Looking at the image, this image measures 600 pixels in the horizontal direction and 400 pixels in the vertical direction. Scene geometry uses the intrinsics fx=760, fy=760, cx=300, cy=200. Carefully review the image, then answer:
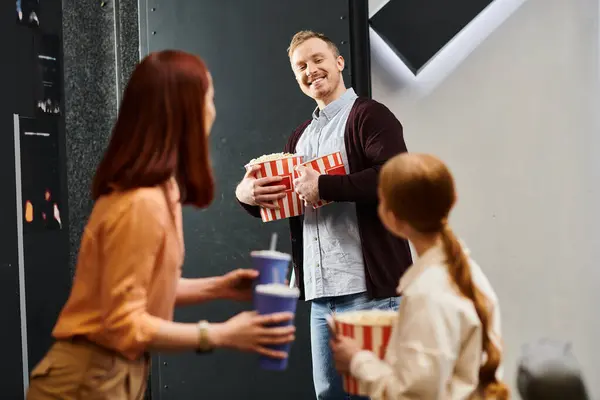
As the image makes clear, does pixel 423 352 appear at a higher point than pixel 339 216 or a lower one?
lower

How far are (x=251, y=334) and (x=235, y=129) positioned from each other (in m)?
1.53

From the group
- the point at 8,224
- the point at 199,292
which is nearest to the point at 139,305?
the point at 199,292

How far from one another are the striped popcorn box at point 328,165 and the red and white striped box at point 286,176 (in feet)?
0.13

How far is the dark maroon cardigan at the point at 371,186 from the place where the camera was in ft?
6.38

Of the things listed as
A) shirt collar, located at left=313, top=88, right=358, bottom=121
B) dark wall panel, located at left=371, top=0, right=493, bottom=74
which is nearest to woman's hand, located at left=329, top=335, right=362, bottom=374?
shirt collar, located at left=313, top=88, right=358, bottom=121

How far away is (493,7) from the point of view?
2.72 metres

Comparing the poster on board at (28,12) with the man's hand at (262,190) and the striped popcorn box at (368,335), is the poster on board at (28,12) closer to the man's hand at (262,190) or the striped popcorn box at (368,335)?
the man's hand at (262,190)

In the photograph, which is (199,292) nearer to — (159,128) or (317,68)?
(159,128)

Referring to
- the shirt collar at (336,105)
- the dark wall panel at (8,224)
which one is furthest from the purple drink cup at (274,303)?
the dark wall panel at (8,224)

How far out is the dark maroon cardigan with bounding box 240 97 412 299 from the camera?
194 centimetres

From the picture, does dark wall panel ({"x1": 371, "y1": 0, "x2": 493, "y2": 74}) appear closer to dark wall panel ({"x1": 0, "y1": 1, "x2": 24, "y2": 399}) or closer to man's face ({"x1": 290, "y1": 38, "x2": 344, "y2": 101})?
man's face ({"x1": 290, "y1": 38, "x2": 344, "y2": 101})

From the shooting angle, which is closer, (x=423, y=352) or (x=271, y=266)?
(x=423, y=352)

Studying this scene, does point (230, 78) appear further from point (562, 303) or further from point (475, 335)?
point (475, 335)

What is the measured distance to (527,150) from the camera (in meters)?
2.69
